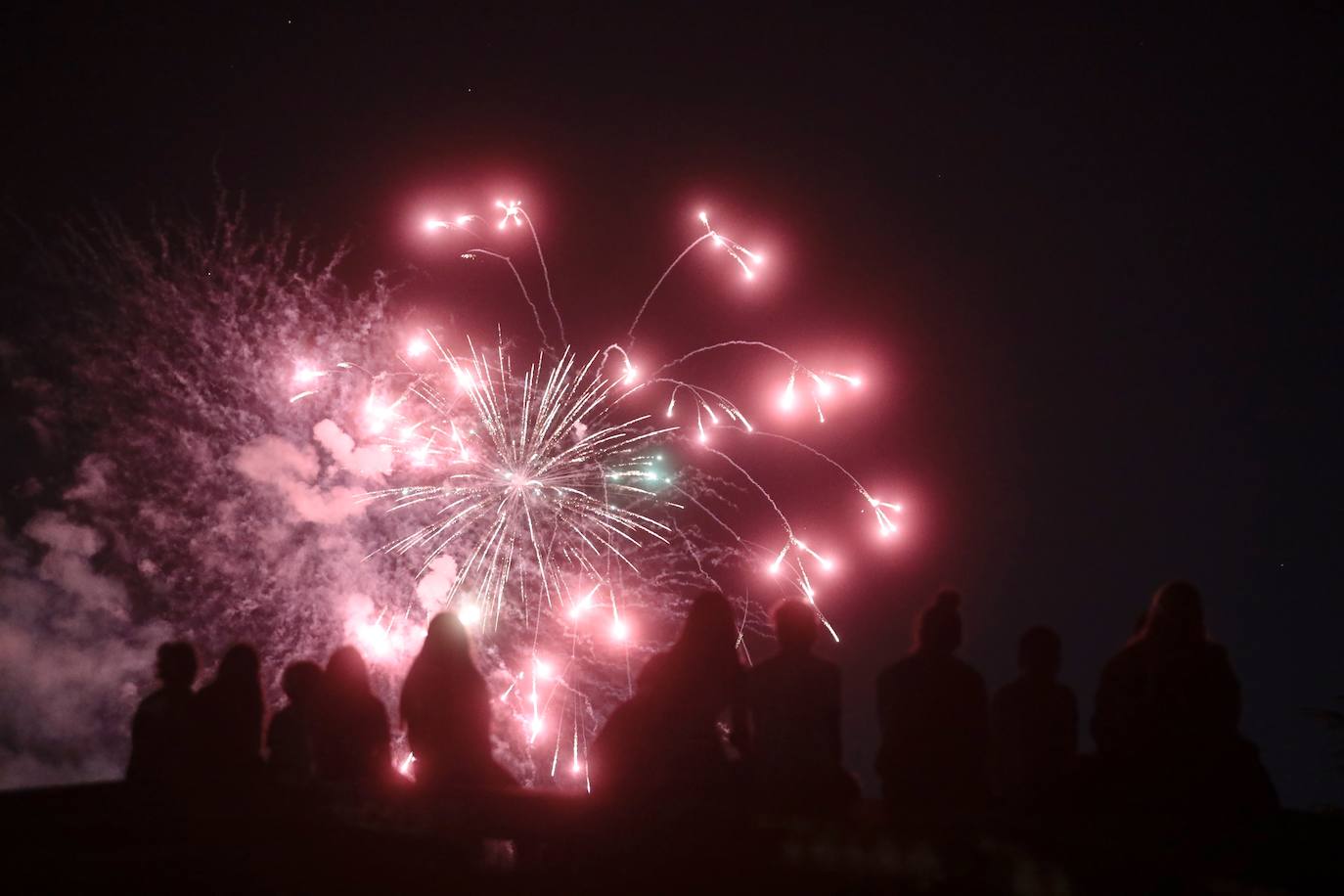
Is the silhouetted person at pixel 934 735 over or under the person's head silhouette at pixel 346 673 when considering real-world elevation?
under

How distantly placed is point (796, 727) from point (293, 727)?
3238 mm

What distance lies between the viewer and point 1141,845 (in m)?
3.49

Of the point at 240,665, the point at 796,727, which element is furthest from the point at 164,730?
the point at 796,727

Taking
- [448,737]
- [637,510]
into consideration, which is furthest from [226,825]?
[637,510]

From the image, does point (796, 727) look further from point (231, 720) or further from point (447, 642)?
point (231, 720)

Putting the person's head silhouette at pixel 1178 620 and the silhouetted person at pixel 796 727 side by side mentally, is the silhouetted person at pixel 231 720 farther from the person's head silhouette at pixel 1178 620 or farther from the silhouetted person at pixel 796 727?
the person's head silhouette at pixel 1178 620

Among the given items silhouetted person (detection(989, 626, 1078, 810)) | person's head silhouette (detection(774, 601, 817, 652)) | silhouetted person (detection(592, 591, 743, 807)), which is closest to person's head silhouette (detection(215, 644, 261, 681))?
silhouetted person (detection(592, 591, 743, 807))

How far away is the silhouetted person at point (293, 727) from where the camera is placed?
632cm

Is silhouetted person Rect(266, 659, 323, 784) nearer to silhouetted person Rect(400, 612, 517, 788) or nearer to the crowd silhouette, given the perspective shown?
the crowd silhouette

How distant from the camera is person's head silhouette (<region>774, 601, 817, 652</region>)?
5.41 metres

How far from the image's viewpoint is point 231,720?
19.1 ft

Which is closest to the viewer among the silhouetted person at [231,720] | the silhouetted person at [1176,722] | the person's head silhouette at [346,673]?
the silhouetted person at [1176,722]

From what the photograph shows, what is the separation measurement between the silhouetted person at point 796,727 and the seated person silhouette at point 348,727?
2329mm

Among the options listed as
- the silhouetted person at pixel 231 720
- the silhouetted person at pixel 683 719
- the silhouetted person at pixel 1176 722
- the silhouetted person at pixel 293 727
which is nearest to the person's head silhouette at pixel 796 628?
the silhouetted person at pixel 683 719
